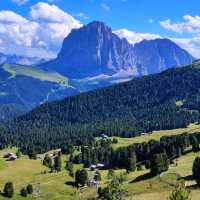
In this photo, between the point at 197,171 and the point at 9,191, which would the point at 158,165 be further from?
the point at 9,191

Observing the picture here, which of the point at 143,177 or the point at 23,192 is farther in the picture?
the point at 23,192

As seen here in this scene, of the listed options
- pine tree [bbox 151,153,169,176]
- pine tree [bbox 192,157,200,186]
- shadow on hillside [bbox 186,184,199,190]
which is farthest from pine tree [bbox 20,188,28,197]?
shadow on hillside [bbox 186,184,199,190]

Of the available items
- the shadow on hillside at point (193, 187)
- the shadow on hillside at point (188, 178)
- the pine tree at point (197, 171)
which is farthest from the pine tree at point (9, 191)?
the shadow on hillside at point (193, 187)

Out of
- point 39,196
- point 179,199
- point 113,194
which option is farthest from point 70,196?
point 179,199

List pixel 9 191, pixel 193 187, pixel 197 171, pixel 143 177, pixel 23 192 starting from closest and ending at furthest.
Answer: pixel 193 187 → pixel 197 171 → pixel 143 177 → pixel 9 191 → pixel 23 192

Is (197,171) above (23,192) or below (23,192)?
above

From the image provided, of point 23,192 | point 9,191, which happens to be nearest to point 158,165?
point 23,192

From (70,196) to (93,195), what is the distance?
18.0 meters

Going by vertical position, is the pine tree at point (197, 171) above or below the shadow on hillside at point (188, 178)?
above

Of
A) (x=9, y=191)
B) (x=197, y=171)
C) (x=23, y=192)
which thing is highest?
(x=197, y=171)

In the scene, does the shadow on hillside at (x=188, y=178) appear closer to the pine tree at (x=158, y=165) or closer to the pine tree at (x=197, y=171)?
the pine tree at (x=197, y=171)

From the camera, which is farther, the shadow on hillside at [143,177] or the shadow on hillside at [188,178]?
the shadow on hillside at [143,177]

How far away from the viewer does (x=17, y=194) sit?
7835 inches

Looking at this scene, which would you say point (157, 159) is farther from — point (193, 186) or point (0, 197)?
point (0, 197)
